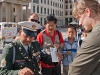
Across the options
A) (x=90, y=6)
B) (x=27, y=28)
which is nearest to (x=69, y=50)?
(x=27, y=28)

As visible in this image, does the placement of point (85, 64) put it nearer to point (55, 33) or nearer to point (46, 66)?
point (46, 66)

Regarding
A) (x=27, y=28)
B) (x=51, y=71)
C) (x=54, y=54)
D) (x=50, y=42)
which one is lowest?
(x=51, y=71)

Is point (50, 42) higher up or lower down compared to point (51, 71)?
higher up

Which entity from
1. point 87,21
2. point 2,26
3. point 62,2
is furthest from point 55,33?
point 62,2

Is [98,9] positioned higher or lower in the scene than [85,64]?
higher

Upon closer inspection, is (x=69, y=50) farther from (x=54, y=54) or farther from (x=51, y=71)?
(x=54, y=54)

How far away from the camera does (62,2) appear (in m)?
90.8

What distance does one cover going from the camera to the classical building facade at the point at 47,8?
216 feet

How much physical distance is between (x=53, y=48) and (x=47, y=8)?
71.8 meters

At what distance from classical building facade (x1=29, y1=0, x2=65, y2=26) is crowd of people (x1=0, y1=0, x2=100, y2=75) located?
2342 inches

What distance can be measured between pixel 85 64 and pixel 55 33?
9.55 ft

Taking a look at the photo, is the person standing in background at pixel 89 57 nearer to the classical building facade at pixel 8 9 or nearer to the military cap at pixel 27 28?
the military cap at pixel 27 28

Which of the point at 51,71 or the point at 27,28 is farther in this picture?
the point at 51,71

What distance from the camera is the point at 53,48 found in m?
3.78
